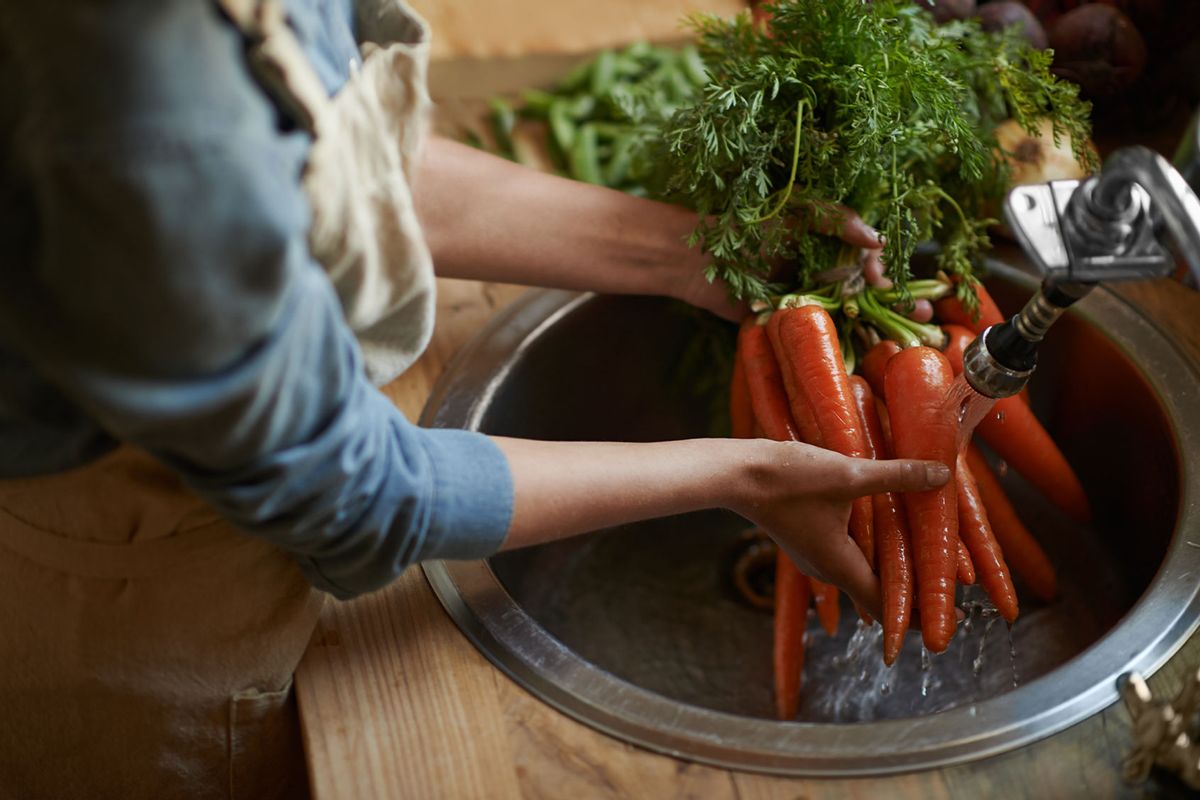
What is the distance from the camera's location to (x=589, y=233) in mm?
1076

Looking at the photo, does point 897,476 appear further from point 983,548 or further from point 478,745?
point 478,745

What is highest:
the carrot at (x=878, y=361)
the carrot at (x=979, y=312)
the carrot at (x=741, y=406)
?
the carrot at (x=979, y=312)

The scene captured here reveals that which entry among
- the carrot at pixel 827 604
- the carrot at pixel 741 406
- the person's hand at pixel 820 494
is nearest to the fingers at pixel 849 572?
the person's hand at pixel 820 494

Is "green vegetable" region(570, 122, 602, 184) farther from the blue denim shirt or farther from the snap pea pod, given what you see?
the blue denim shirt

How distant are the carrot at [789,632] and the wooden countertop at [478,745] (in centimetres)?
32

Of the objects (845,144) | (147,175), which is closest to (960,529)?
(845,144)

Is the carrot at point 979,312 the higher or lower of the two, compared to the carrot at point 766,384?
higher

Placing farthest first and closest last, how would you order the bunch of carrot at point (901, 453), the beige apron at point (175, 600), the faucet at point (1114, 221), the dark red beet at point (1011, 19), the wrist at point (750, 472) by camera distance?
the dark red beet at point (1011, 19)
the bunch of carrot at point (901, 453)
the wrist at point (750, 472)
the beige apron at point (175, 600)
the faucet at point (1114, 221)

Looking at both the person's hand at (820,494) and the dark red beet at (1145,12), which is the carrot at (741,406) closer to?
the person's hand at (820,494)

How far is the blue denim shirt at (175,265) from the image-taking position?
1.57ft

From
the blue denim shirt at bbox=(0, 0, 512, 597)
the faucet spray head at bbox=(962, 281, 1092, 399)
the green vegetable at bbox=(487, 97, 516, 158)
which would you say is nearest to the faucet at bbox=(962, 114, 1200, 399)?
the faucet spray head at bbox=(962, 281, 1092, 399)

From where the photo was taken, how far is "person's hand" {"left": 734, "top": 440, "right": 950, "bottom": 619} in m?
0.85

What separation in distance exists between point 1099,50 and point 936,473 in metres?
0.66

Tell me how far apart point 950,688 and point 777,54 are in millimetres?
636
